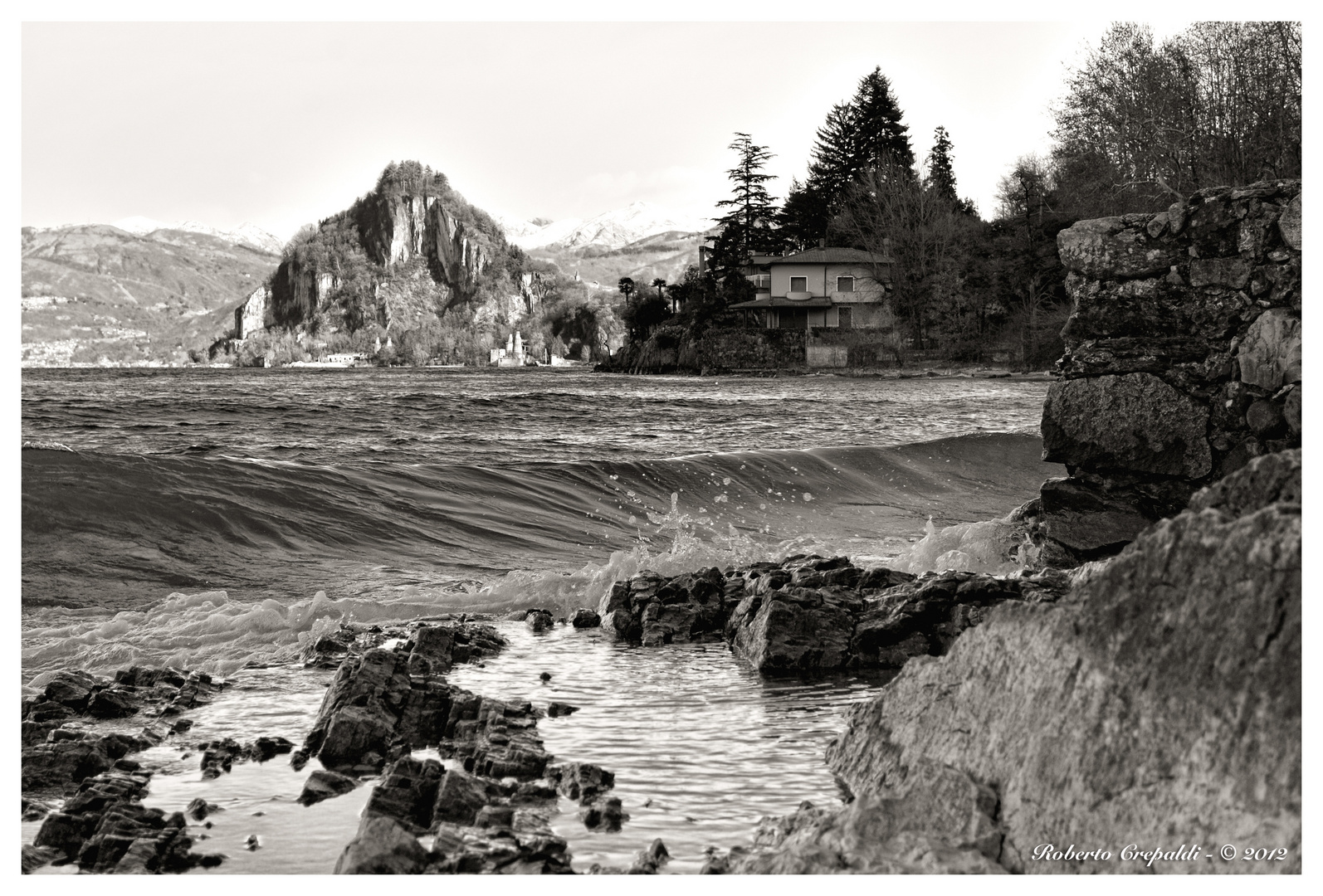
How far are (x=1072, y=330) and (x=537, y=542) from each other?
6349 millimetres

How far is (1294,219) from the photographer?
5.49 metres

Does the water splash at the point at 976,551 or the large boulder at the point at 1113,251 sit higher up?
the large boulder at the point at 1113,251

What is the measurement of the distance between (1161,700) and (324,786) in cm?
269

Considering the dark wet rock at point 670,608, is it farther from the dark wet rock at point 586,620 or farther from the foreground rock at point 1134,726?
the foreground rock at point 1134,726

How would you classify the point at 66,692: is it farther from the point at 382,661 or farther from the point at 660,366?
the point at 660,366

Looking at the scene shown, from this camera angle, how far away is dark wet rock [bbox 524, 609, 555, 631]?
22.9ft

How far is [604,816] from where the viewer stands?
11.3 ft

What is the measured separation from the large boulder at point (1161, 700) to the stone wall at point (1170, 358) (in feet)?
10.8

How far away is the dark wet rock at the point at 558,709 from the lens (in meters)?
4.77

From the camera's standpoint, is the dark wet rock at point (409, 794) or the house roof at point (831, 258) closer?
the dark wet rock at point (409, 794)

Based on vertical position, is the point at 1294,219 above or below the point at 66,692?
above

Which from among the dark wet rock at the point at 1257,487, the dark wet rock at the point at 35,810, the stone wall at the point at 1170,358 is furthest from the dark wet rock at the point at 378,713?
the stone wall at the point at 1170,358

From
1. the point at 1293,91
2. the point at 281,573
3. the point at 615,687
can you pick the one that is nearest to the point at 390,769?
the point at 615,687

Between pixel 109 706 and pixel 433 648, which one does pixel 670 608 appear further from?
pixel 109 706
